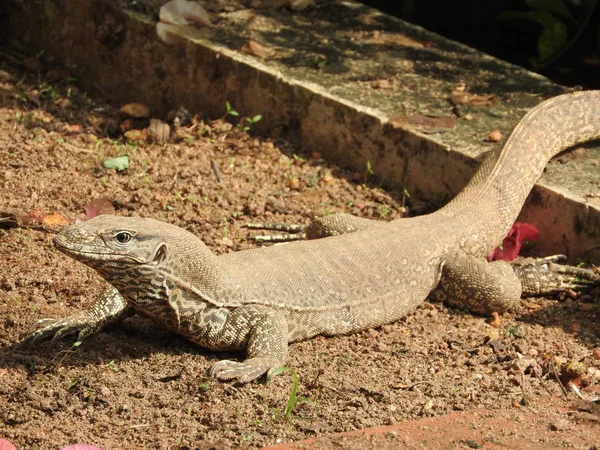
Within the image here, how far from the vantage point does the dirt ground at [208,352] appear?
204 inches

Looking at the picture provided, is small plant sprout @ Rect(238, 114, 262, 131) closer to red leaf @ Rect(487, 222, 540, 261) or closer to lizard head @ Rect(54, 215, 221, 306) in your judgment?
red leaf @ Rect(487, 222, 540, 261)

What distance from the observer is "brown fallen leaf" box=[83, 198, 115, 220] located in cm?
760

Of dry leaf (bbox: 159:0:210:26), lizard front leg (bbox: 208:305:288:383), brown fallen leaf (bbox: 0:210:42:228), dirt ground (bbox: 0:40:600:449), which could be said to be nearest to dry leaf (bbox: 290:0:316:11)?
dry leaf (bbox: 159:0:210:26)

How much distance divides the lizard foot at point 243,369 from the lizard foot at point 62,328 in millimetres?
912

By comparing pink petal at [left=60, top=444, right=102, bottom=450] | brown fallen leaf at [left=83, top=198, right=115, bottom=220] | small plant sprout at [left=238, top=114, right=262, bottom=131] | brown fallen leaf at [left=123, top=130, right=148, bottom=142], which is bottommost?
brown fallen leaf at [left=83, top=198, right=115, bottom=220]

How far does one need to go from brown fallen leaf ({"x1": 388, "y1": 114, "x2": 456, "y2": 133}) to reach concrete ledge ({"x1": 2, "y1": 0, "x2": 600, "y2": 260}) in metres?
0.06

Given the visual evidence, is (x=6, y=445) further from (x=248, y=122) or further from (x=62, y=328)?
(x=248, y=122)

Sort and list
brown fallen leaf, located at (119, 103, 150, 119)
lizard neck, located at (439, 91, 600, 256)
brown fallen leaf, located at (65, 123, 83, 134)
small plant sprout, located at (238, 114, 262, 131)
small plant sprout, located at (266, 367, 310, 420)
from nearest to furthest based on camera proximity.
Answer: small plant sprout, located at (266, 367, 310, 420) < lizard neck, located at (439, 91, 600, 256) < small plant sprout, located at (238, 114, 262, 131) < brown fallen leaf, located at (65, 123, 83, 134) < brown fallen leaf, located at (119, 103, 150, 119)

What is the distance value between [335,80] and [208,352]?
3716 mm

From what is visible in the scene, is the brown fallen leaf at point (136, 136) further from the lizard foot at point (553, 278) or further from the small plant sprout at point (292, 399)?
the small plant sprout at point (292, 399)

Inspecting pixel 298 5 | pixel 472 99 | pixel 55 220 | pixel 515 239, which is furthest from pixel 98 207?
pixel 298 5

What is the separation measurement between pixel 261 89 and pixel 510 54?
12.7ft

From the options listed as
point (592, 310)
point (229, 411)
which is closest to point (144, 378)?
point (229, 411)

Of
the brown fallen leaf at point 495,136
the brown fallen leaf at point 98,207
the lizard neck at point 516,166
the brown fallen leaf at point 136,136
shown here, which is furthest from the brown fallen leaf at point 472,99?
the brown fallen leaf at point 98,207
